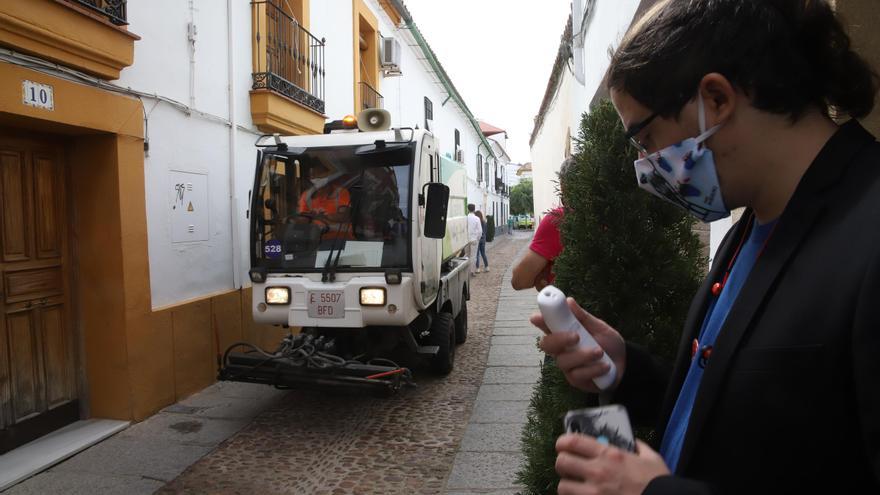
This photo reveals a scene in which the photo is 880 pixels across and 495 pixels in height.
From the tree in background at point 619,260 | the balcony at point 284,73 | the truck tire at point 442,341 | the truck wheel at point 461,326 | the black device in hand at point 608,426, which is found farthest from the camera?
the truck wheel at point 461,326

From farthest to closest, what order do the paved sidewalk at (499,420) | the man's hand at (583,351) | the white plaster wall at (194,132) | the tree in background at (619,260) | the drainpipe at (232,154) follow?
1. the drainpipe at (232,154)
2. the white plaster wall at (194,132)
3. the paved sidewalk at (499,420)
4. the tree in background at (619,260)
5. the man's hand at (583,351)

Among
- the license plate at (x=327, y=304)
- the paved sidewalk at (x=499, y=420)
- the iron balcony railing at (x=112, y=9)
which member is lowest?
the paved sidewalk at (x=499, y=420)

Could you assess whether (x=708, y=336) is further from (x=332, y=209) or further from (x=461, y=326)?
(x=461, y=326)

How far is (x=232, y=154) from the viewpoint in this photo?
269 inches

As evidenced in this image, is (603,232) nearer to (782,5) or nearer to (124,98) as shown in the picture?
(782,5)

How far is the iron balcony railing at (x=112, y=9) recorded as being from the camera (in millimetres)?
4570

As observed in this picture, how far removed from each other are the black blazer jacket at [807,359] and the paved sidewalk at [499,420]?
10.3ft

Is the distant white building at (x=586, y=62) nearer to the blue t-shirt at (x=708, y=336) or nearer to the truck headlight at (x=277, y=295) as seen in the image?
the blue t-shirt at (x=708, y=336)

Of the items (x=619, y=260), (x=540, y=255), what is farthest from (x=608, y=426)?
(x=540, y=255)

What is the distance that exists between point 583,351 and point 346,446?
12.7ft

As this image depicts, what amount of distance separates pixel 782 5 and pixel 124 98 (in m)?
5.20

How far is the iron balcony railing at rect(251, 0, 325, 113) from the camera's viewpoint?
7.36m

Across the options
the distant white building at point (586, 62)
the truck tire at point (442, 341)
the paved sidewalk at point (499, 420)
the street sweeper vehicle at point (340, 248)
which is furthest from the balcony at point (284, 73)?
the paved sidewalk at point (499, 420)

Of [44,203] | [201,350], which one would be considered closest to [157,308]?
[201,350]
